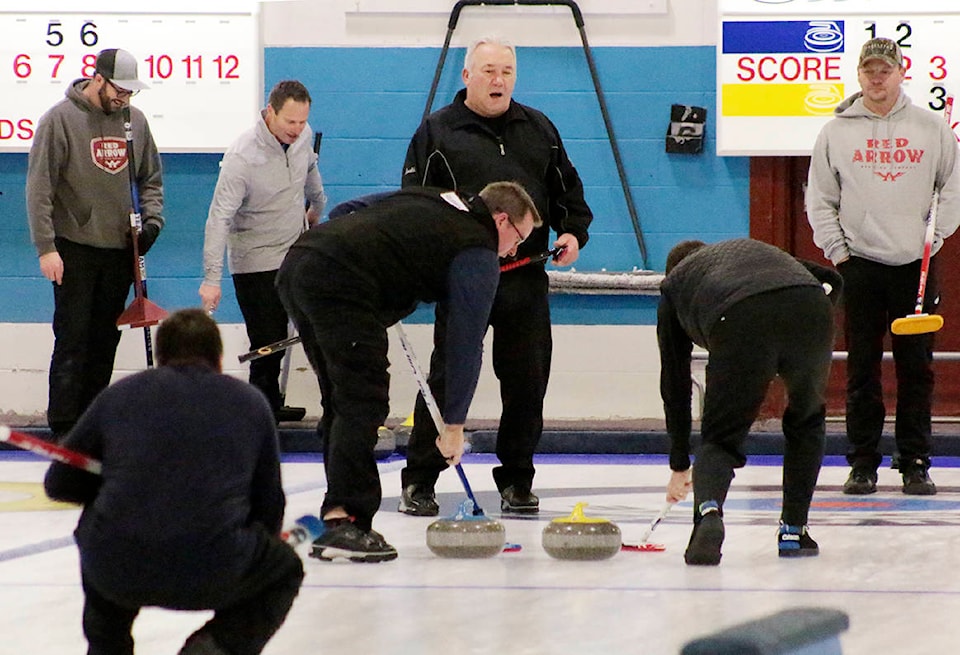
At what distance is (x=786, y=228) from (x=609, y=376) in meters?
1.07

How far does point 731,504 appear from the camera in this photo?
4.85 meters

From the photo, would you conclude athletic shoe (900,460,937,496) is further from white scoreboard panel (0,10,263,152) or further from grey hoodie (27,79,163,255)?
white scoreboard panel (0,10,263,152)

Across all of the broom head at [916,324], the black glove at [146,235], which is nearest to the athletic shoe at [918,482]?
the broom head at [916,324]

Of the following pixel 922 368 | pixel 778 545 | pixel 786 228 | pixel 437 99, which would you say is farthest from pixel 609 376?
pixel 778 545

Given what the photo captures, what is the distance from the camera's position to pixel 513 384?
4.70 meters

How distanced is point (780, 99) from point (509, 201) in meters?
3.12

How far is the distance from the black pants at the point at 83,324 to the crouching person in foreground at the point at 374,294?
2011mm

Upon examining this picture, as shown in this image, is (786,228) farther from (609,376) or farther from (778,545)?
(778,545)

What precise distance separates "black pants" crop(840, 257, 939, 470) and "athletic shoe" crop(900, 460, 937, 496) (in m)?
0.02

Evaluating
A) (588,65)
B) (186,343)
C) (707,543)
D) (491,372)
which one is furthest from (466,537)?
(588,65)

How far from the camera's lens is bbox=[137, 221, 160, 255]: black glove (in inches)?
225

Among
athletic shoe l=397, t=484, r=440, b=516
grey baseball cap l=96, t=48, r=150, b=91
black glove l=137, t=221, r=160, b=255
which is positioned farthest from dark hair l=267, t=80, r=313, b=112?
athletic shoe l=397, t=484, r=440, b=516

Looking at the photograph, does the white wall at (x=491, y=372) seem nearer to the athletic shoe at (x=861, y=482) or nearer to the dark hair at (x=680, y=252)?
the athletic shoe at (x=861, y=482)

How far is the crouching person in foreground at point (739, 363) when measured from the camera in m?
3.64
